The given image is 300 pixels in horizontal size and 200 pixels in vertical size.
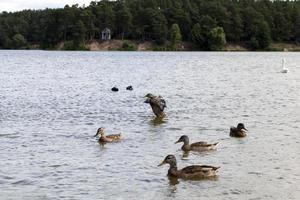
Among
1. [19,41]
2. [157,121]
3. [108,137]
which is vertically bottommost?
[19,41]

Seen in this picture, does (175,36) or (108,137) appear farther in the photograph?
(175,36)

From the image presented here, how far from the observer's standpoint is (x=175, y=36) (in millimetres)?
159250

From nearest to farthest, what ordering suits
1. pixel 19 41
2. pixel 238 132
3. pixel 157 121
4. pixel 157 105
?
pixel 238 132 < pixel 157 121 < pixel 157 105 < pixel 19 41

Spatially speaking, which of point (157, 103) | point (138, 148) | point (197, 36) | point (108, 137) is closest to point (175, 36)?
point (197, 36)

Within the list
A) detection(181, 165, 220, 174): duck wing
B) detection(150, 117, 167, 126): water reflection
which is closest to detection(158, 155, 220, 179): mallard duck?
detection(181, 165, 220, 174): duck wing

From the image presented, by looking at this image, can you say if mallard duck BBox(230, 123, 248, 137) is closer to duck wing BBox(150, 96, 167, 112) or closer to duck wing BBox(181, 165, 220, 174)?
duck wing BBox(150, 96, 167, 112)

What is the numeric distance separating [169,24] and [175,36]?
13.2 meters

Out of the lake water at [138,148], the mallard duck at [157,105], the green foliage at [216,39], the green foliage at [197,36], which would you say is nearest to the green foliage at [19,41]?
the green foliage at [197,36]

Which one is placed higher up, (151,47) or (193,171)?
(193,171)

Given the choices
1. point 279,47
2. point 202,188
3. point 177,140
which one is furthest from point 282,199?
point 279,47

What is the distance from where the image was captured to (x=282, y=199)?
1403cm

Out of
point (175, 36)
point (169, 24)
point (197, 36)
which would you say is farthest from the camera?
point (169, 24)

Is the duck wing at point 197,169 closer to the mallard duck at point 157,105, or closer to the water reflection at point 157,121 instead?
the water reflection at point 157,121

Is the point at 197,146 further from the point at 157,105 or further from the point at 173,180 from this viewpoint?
the point at 157,105
